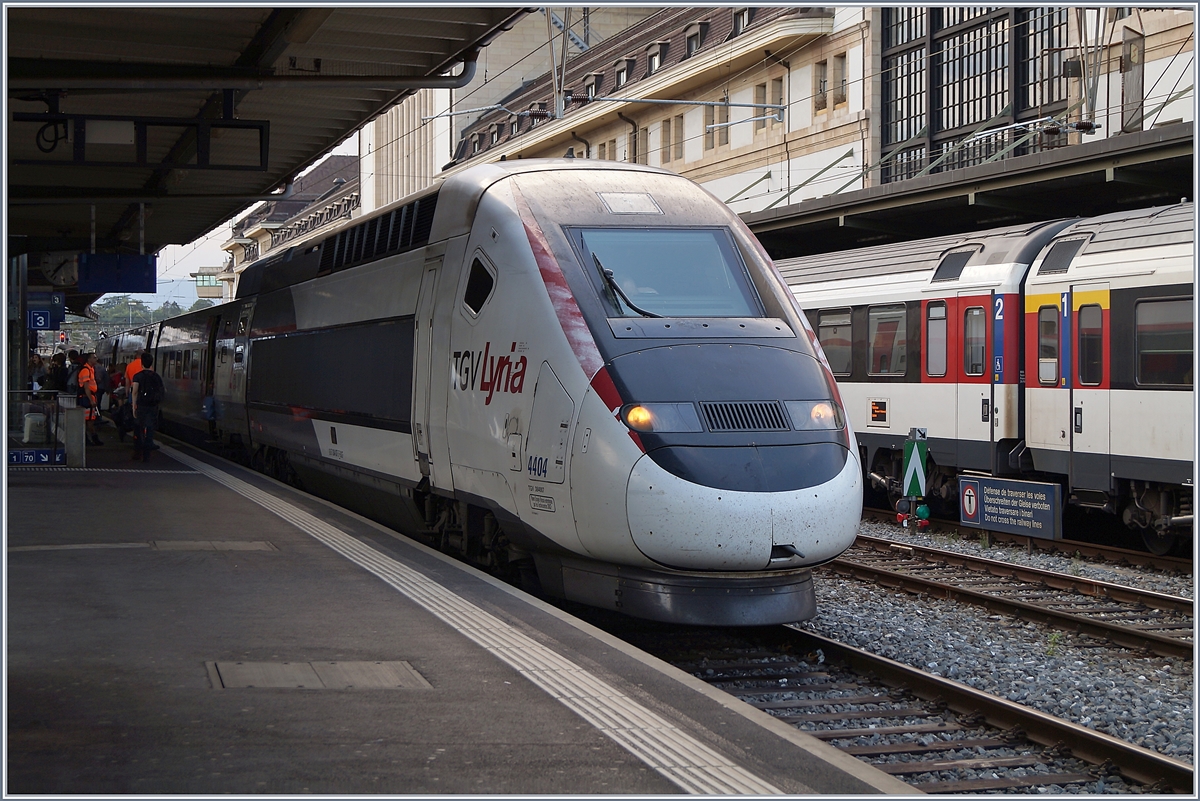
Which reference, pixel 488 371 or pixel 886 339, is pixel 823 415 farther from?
pixel 886 339

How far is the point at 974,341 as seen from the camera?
49.1 ft

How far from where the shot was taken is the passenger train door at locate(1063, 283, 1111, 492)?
42.9 ft

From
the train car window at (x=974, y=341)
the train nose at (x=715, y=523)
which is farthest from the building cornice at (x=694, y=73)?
the train nose at (x=715, y=523)

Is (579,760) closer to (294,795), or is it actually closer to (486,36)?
(294,795)

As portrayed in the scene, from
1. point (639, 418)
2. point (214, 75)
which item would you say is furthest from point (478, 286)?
point (214, 75)

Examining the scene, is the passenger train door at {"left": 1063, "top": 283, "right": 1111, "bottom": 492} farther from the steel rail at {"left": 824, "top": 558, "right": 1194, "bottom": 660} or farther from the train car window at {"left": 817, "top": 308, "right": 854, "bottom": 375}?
the train car window at {"left": 817, "top": 308, "right": 854, "bottom": 375}

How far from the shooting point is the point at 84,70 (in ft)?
40.7

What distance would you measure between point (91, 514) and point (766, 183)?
107ft

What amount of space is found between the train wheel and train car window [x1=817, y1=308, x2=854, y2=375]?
496cm

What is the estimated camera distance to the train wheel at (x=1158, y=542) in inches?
Result: 511

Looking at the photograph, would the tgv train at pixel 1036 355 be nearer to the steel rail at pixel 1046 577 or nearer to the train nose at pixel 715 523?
the steel rail at pixel 1046 577

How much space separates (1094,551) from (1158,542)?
70cm

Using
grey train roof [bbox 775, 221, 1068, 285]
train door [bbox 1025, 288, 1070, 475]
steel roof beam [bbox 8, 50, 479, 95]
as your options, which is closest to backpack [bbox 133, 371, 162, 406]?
steel roof beam [bbox 8, 50, 479, 95]

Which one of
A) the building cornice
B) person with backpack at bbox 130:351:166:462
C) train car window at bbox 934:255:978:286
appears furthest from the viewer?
the building cornice
